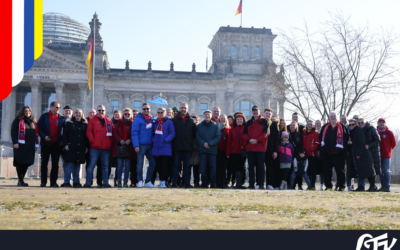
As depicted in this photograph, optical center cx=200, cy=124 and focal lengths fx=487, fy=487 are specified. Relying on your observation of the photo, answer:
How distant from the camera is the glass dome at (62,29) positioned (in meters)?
83.3

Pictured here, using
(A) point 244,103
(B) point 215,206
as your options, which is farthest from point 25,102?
(B) point 215,206

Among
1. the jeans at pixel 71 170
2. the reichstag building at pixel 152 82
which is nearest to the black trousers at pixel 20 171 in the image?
the jeans at pixel 71 170

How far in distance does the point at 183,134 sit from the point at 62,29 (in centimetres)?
7875

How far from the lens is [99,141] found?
1212 centimetres

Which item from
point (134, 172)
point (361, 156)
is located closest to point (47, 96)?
point (134, 172)

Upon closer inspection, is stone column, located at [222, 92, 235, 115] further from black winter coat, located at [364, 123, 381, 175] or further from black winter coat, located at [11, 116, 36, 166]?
black winter coat, located at [11, 116, 36, 166]

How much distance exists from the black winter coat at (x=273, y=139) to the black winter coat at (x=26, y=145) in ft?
19.7

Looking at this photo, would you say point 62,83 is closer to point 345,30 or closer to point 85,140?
point 345,30

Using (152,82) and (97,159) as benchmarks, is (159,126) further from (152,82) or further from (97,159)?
(152,82)

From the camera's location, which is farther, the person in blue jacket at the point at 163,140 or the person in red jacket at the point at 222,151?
the person in red jacket at the point at 222,151

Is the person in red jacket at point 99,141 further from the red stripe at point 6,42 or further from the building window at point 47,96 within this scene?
the building window at point 47,96

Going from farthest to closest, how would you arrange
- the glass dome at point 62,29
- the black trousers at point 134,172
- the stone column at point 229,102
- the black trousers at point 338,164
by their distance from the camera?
1. the glass dome at point 62,29
2. the stone column at point 229,102
3. the black trousers at point 134,172
4. the black trousers at point 338,164

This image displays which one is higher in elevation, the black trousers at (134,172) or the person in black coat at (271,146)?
the person in black coat at (271,146)

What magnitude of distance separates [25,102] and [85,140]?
56.7 m
